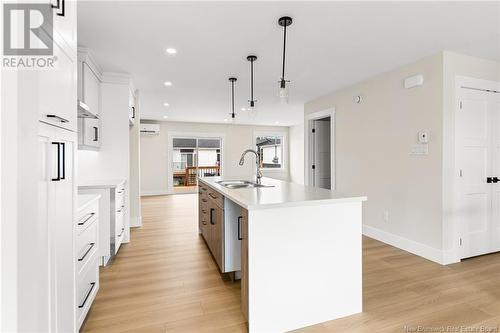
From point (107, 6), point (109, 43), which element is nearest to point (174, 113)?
point (109, 43)

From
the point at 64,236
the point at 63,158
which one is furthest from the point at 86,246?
the point at 63,158

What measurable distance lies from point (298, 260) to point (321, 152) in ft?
13.1

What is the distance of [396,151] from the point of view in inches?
130

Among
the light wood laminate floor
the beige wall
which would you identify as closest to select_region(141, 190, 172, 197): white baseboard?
the light wood laminate floor

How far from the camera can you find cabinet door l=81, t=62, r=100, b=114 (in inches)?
109

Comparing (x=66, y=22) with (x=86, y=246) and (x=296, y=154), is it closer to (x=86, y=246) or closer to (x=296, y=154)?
(x=86, y=246)

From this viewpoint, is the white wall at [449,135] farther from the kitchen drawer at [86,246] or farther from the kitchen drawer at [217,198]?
the kitchen drawer at [86,246]

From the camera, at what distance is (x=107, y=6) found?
194 cm

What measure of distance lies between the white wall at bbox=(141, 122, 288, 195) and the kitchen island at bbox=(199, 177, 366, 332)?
556cm

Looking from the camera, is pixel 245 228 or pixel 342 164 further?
pixel 342 164

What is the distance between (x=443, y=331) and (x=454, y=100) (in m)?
2.37

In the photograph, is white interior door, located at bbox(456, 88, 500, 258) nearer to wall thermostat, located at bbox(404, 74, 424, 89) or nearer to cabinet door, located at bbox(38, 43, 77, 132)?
wall thermostat, located at bbox(404, 74, 424, 89)

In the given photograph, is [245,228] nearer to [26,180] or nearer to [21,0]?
[26,180]

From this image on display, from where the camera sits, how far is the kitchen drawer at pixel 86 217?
165 cm
